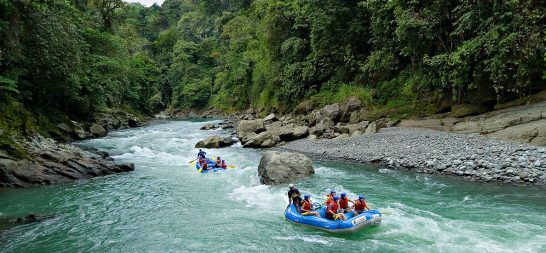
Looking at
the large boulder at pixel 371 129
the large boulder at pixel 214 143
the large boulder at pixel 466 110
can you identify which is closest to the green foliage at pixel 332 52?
the large boulder at pixel 466 110

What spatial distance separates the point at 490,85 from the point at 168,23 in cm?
8698

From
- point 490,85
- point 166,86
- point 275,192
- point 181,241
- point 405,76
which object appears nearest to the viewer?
point 181,241

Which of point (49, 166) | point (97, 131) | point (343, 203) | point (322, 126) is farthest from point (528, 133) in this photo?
point (97, 131)

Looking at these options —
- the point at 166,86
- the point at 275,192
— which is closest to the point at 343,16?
the point at 275,192

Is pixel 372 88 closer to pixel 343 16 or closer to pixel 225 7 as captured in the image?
pixel 343 16

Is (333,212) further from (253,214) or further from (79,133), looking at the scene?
(79,133)

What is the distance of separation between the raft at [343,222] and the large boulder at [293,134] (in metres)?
14.3

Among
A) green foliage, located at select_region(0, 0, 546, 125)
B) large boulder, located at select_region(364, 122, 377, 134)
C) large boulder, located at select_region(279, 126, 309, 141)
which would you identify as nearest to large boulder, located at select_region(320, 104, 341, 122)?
green foliage, located at select_region(0, 0, 546, 125)

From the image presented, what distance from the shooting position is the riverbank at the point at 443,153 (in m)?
13.6

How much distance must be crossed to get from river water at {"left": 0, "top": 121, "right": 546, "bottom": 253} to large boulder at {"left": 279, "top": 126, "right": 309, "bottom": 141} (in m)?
7.51

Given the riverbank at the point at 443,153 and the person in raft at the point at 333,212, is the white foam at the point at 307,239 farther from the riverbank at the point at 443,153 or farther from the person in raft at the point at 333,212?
the riverbank at the point at 443,153

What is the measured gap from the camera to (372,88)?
2628cm

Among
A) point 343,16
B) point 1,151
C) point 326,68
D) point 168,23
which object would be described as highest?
point 168,23

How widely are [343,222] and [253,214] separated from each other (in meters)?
3.14
